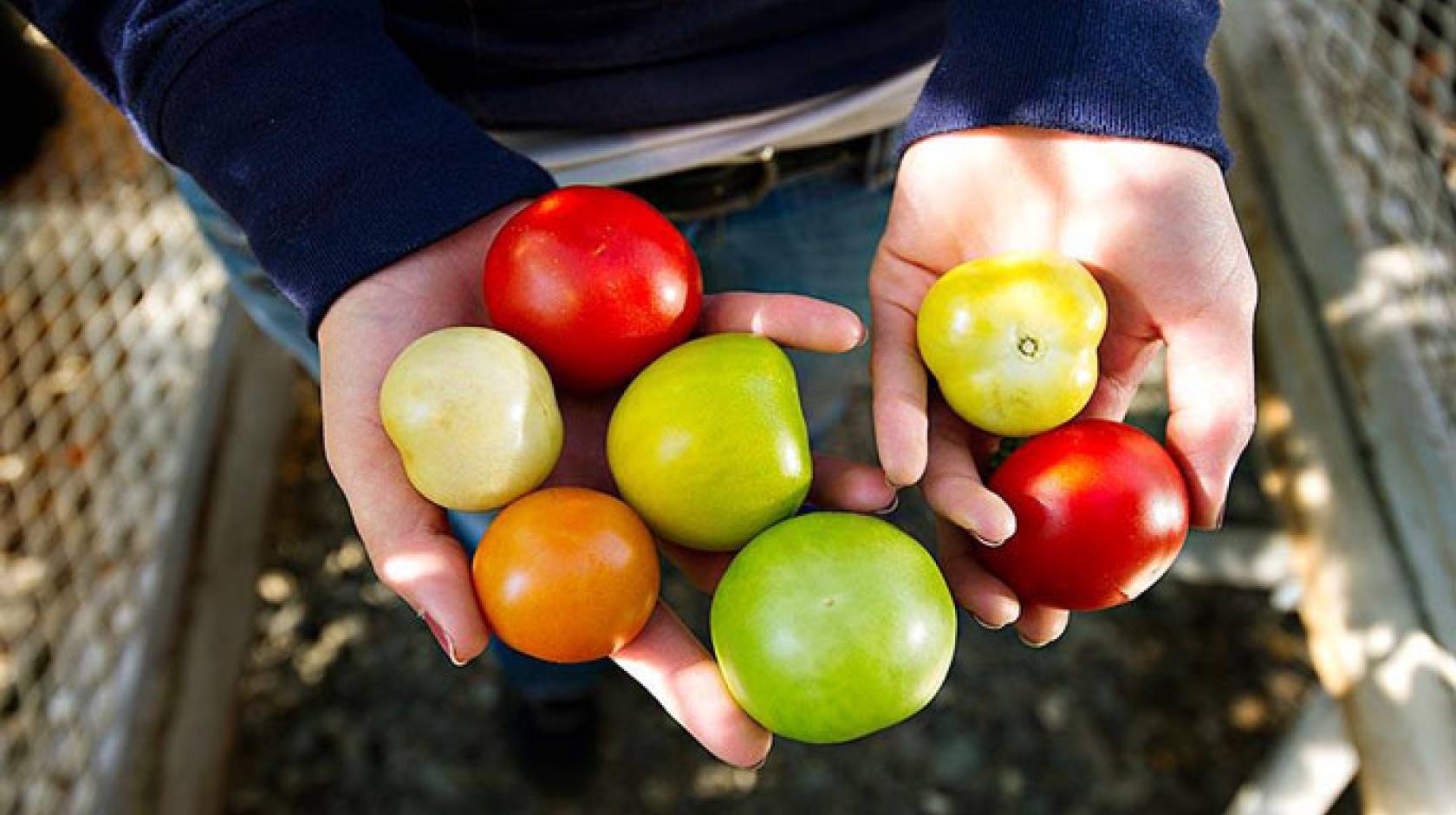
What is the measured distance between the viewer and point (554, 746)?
318 centimetres

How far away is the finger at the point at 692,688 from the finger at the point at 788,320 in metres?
0.43

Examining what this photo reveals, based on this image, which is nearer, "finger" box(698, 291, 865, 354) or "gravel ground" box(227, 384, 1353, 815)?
"finger" box(698, 291, 865, 354)

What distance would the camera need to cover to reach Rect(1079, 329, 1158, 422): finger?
190 cm

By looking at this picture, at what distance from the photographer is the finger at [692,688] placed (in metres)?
1.56

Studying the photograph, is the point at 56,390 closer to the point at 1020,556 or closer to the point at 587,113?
the point at 587,113

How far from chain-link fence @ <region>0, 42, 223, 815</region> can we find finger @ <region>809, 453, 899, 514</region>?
1976 mm

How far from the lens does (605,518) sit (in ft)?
5.44

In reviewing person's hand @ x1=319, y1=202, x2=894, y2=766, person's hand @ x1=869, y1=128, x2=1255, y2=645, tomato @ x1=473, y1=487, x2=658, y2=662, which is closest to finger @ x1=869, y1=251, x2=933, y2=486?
person's hand @ x1=869, y1=128, x2=1255, y2=645

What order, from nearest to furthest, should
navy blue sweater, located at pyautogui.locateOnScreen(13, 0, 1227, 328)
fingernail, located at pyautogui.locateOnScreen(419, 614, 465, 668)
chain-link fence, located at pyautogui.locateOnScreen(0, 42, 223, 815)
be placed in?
fingernail, located at pyautogui.locateOnScreen(419, 614, 465, 668)
navy blue sweater, located at pyautogui.locateOnScreen(13, 0, 1227, 328)
chain-link fence, located at pyautogui.locateOnScreen(0, 42, 223, 815)

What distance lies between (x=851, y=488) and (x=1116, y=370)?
0.49m

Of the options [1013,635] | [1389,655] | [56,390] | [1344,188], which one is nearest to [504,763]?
[1013,635]

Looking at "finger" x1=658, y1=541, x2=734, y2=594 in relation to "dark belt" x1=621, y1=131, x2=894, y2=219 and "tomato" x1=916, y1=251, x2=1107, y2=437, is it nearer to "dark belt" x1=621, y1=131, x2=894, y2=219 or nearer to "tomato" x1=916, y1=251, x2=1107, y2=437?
"tomato" x1=916, y1=251, x2=1107, y2=437

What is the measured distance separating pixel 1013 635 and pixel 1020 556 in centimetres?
176

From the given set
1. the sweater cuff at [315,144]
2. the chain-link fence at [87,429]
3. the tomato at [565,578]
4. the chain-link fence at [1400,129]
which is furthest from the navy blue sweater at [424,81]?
the chain-link fence at [87,429]
